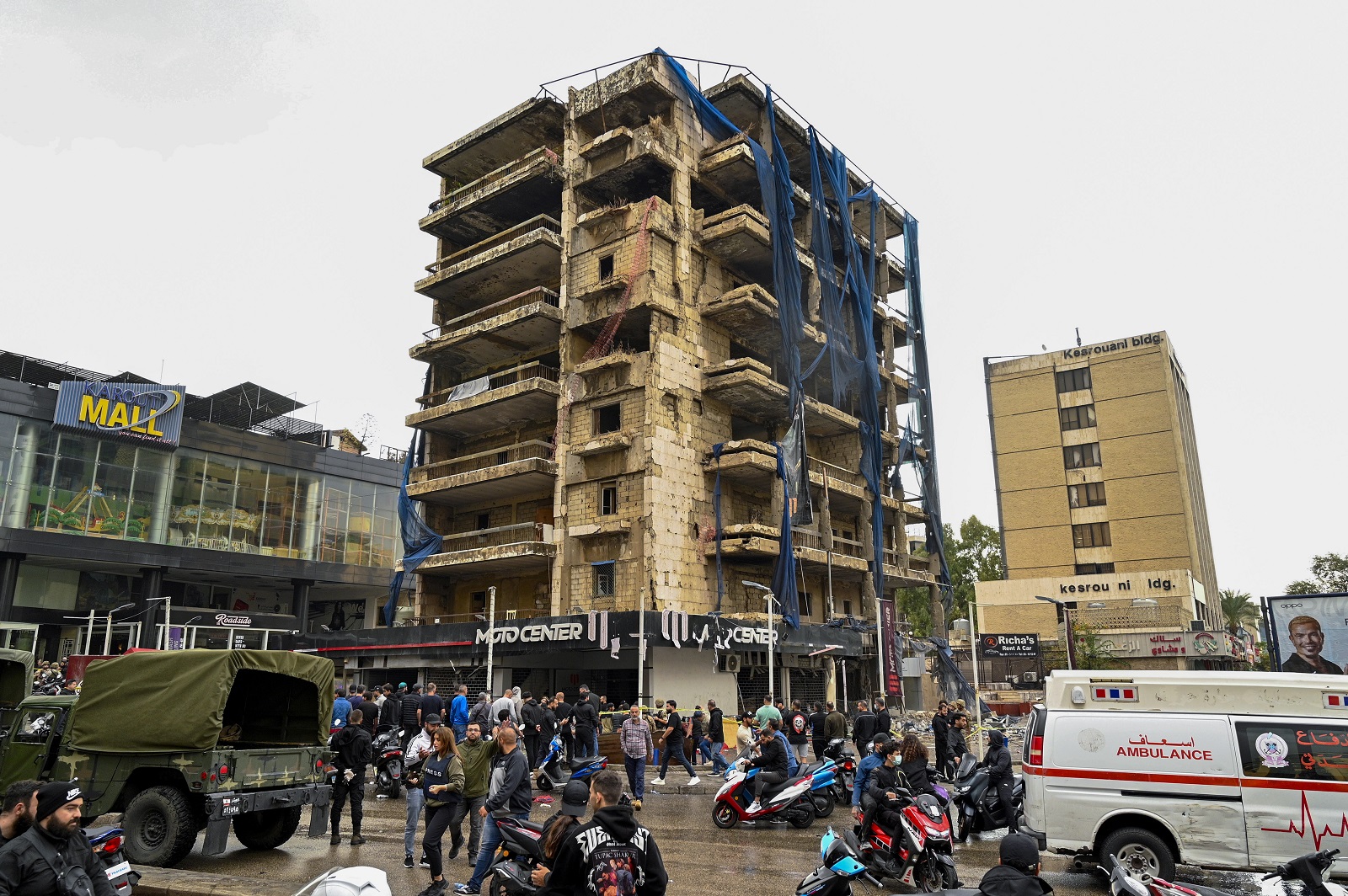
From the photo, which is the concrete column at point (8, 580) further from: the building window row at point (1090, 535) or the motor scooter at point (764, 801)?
the building window row at point (1090, 535)

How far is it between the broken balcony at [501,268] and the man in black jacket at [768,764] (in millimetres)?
30066

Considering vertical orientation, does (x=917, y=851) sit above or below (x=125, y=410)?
below

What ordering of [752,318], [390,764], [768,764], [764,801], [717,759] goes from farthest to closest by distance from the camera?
[752,318], [717,759], [390,764], [768,764], [764,801]

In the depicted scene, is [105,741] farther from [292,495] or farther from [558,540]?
[292,495]

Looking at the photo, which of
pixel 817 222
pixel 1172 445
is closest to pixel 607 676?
pixel 817 222

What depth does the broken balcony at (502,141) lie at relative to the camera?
43588 mm

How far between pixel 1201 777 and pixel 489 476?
3219 centimetres

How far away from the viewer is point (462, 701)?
20297 millimetres

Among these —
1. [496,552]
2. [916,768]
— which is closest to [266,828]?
[916,768]

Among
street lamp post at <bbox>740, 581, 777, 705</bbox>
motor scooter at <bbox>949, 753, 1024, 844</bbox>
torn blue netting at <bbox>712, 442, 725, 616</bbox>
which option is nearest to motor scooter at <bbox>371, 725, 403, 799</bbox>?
motor scooter at <bbox>949, 753, 1024, 844</bbox>

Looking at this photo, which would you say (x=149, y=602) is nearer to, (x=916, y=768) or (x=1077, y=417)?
(x=916, y=768)

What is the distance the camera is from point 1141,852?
9.78 metres

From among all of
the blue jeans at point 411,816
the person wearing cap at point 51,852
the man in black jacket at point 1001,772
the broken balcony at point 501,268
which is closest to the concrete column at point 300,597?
the broken balcony at point 501,268

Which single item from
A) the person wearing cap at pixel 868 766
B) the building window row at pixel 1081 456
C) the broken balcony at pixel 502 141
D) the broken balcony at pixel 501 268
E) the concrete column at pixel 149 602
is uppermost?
the broken balcony at pixel 502 141
